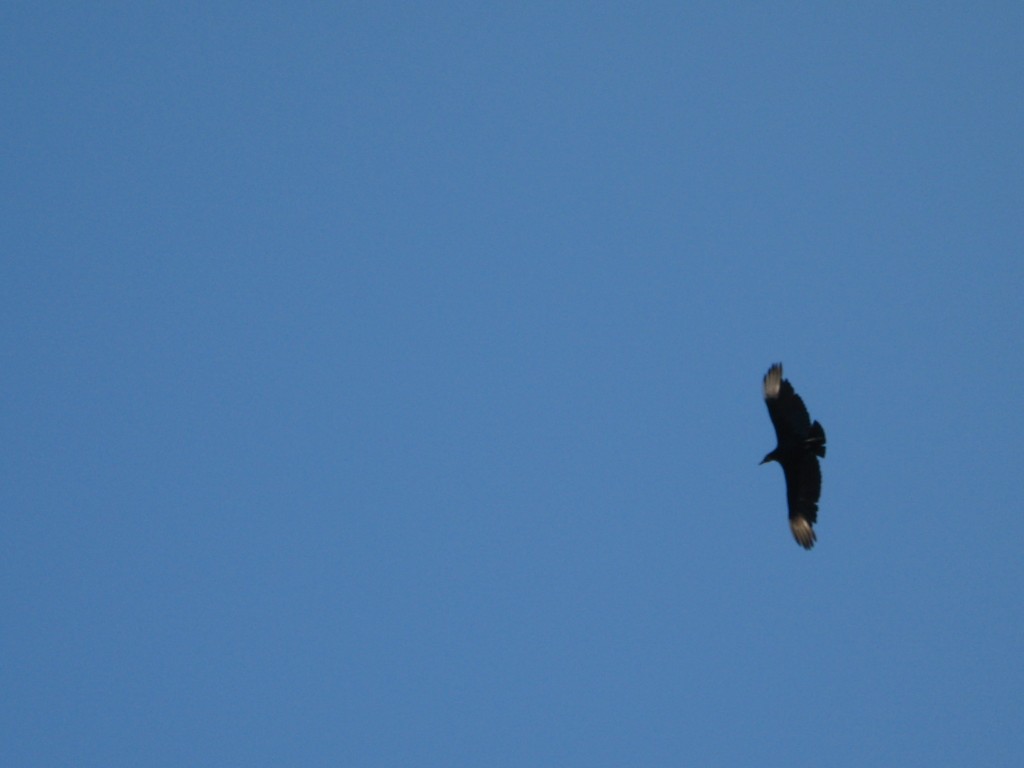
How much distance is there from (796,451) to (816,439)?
437 mm

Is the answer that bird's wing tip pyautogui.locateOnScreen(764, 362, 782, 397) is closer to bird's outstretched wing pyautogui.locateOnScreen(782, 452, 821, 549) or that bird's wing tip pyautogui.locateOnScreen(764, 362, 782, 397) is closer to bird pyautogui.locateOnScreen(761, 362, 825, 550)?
bird pyautogui.locateOnScreen(761, 362, 825, 550)

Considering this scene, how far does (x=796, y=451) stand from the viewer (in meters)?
20.7

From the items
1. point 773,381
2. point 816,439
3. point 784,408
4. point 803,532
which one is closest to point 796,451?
point 816,439

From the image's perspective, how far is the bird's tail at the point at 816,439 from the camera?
20469 millimetres

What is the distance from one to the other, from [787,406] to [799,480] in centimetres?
175

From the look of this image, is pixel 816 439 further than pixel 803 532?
No

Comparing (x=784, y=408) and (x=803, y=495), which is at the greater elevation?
(x=784, y=408)

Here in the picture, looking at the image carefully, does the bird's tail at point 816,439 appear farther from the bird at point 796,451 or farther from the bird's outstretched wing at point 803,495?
the bird's outstretched wing at point 803,495

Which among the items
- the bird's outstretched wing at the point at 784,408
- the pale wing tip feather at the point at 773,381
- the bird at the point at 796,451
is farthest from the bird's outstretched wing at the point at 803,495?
the pale wing tip feather at the point at 773,381

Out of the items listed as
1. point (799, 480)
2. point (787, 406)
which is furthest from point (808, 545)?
point (787, 406)

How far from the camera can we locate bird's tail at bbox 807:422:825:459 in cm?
2047

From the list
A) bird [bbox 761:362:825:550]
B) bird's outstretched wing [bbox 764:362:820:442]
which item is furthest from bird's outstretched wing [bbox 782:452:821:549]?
bird's outstretched wing [bbox 764:362:820:442]

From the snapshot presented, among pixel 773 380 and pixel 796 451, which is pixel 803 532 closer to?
pixel 796 451

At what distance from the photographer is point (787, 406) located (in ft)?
66.5
